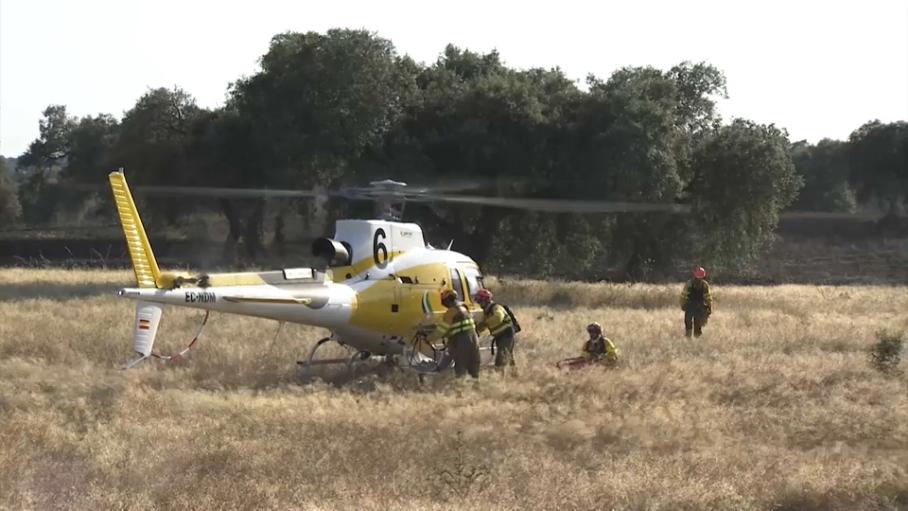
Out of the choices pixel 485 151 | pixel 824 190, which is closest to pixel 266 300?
pixel 485 151

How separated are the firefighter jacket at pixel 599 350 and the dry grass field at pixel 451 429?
0.56 m

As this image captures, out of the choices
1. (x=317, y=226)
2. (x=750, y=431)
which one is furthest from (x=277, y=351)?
(x=317, y=226)

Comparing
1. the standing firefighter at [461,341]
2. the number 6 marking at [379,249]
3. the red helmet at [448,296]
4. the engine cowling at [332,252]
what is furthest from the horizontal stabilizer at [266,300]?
the standing firefighter at [461,341]

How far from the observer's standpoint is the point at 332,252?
46.8 feet

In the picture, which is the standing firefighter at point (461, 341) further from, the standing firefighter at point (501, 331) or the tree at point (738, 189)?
the tree at point (738, 189)

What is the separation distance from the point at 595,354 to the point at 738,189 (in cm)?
2135

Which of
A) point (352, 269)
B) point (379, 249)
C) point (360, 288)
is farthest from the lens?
point (379, 249)

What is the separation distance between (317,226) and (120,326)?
53.7 ft

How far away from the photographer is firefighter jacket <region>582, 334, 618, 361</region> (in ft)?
48.6

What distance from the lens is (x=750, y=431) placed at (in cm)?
1070

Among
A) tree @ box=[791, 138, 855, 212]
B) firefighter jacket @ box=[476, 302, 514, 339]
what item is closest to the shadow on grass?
firefighter jacket @ box=[476, 302, 514, 339]

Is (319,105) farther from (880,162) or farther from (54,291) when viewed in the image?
(880,162)

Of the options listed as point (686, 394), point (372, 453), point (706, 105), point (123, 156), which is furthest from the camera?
point (706, 105)

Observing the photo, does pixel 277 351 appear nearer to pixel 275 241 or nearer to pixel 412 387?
pixel 412 387
